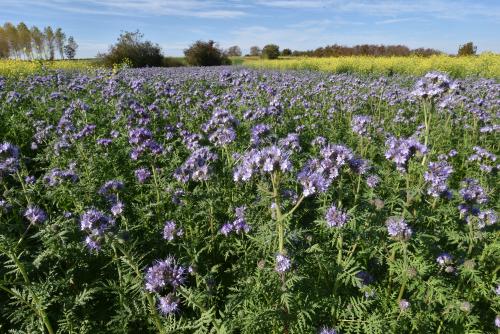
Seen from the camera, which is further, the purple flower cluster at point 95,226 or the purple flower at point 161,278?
the purple flower cluster at point 95,226

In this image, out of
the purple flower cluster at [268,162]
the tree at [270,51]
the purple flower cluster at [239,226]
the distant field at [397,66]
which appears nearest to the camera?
the purple flower cluster at [268,162]

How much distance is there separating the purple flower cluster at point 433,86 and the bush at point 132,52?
3220 centimetres

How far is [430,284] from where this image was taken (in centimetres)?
311

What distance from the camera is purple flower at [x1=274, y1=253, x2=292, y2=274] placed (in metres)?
2.76

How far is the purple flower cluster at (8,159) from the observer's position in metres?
3.91

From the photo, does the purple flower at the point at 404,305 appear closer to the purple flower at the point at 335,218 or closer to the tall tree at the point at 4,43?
the purple flower at the point at 335,218

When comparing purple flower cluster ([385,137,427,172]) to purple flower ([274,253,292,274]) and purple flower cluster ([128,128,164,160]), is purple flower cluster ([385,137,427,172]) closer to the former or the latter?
purple flower ([274,253,292,274])

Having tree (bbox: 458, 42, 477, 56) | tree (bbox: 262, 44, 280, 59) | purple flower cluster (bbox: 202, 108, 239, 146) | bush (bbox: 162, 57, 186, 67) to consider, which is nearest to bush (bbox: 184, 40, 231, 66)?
bush (bbox: 162, 57, 186, 67)

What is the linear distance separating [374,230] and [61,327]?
2.93 meters

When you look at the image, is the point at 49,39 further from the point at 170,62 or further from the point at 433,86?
the point at 433,86

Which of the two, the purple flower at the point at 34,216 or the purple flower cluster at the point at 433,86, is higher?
the purple flower cluster at the point at 433,86

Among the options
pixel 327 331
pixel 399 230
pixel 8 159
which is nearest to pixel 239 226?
pixel 327 331

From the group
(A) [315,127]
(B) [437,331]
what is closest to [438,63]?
(A) [315,127]

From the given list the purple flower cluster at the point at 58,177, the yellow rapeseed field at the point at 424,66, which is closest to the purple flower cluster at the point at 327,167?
the purple flower cluster at the point at 58,177
